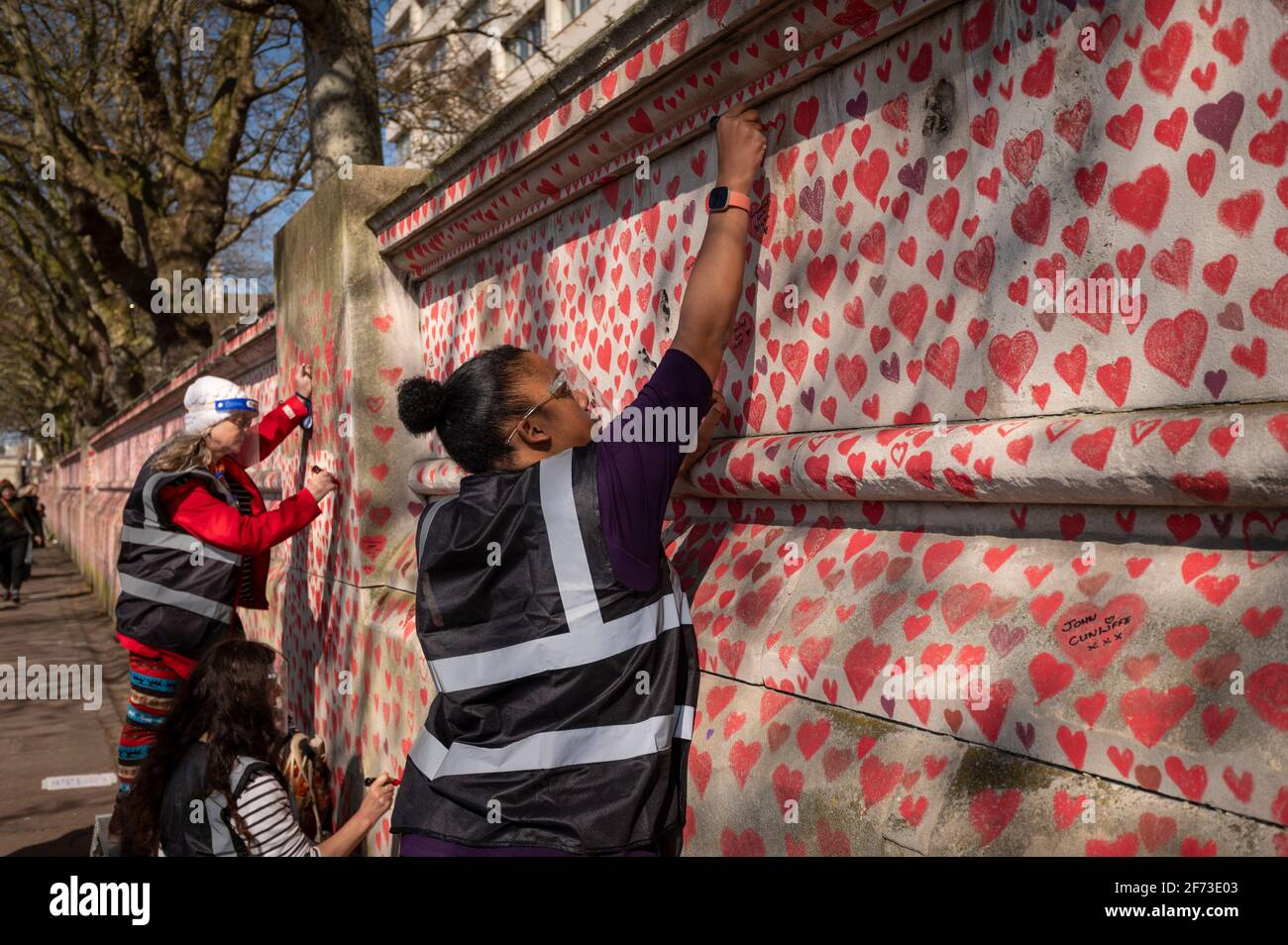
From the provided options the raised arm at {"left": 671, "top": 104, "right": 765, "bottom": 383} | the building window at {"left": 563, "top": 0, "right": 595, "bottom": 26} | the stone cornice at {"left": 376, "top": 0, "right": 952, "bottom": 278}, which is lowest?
the raised arm at {"left": 671, "top": 104, "right": 765, "bottom": 383}

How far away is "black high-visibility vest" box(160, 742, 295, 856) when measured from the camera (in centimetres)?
352

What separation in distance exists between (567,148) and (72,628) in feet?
48.1

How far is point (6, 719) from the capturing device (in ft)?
31.6

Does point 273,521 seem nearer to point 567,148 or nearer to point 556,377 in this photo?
point 567,148

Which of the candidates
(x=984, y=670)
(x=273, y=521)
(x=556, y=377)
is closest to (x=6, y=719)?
(x=273, y=521)

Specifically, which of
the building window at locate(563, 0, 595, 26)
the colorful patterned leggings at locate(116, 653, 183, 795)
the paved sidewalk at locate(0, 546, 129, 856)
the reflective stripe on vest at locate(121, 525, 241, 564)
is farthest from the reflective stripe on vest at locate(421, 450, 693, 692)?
the building window at locate(563, 0, 595, 26)

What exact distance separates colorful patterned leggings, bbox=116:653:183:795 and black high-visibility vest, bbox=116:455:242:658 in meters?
0.10

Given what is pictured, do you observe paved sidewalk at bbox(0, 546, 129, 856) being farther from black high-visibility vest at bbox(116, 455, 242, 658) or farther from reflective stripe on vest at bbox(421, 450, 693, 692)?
reflective stripe on vest at bbox(421, 450, 693, 692)

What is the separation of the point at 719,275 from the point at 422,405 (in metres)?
0.68

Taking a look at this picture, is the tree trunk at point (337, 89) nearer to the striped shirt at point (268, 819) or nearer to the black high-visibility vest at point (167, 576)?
the black high-visibility vest at point (167, 576)

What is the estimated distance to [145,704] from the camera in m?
4.84

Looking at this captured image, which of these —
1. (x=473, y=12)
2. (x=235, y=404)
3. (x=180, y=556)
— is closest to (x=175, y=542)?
(x=180, y=556)

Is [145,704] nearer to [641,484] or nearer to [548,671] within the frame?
[548,671]

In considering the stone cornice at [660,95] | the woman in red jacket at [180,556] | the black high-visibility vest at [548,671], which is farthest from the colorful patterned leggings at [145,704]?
the black high-visibility vest at [548,671]
